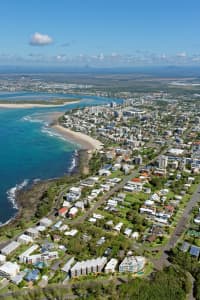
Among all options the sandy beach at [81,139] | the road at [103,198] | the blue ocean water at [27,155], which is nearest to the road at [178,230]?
the road at [103,198]

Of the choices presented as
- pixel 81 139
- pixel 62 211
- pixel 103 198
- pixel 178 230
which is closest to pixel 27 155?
pixel 81 139

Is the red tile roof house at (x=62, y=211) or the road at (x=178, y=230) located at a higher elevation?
the red tile roof house at (x=62, y=211)

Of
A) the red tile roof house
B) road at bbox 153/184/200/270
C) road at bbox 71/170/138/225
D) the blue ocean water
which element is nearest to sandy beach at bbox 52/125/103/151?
the blue ocean water

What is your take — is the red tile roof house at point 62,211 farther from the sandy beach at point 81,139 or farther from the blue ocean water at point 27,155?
the sandy beach at point 81,139

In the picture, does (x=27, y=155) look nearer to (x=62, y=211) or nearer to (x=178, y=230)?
(x=62, y=211)

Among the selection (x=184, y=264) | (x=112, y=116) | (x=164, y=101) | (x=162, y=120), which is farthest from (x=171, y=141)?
(x=164, y=101)

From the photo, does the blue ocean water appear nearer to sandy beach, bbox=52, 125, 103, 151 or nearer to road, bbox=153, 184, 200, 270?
sandy beach, bbox=52, 125, 103, 151

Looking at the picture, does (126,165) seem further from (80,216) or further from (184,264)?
(184,264)
